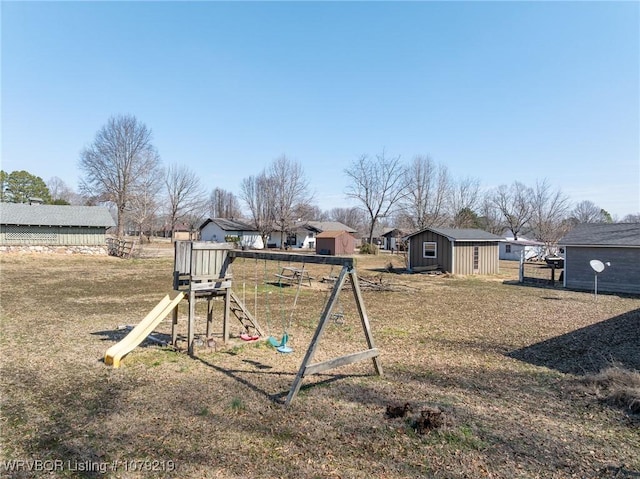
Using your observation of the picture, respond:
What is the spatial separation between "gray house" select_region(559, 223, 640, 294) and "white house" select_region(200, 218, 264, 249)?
38.9 meters

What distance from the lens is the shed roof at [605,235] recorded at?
60.0 feet

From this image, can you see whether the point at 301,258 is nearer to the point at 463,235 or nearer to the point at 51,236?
the point at 463,235

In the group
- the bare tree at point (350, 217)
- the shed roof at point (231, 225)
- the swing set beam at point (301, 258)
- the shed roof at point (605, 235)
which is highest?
the bare tree at point (350, 217)

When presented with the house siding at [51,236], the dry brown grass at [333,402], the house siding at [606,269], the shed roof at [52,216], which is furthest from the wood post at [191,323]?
the house siding at [51,236]

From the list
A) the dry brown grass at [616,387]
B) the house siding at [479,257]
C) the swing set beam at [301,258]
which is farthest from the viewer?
the house siding at [479,257]

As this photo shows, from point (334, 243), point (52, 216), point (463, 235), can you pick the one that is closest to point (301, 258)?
point (463, 235)

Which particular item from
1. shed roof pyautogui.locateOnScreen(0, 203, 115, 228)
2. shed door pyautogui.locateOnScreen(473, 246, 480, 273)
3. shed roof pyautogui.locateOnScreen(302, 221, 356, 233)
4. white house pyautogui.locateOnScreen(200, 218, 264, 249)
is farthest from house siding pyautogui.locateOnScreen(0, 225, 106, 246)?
shed door pyautogui.locateOnScreen(473, 246, 480, 273)

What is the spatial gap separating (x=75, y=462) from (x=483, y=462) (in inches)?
165

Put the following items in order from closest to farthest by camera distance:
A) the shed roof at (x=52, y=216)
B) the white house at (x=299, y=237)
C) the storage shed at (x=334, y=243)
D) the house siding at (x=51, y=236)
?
the house siding at (x=51, y=236) < the shed roof at (x=52, y=216) < the storage shed at (x=334, y=243) < the white house at (x=299, y=237)

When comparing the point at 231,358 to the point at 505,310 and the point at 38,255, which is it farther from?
the point at 38,255

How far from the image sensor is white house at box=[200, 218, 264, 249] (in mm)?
53781

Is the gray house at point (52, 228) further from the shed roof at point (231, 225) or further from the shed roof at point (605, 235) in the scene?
the shed roof at point (605, 235)

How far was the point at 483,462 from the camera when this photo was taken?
4016mm

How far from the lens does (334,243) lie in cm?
4434
